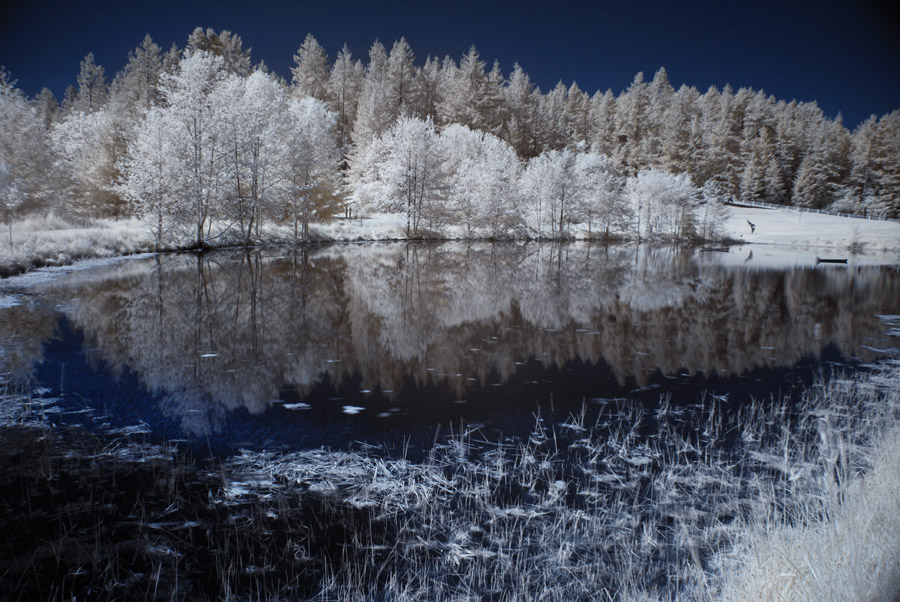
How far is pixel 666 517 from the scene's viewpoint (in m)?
5.25

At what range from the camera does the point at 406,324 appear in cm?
1491

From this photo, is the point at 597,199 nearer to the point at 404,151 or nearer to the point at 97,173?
the point at 404,151

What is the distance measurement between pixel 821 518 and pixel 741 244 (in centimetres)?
7658

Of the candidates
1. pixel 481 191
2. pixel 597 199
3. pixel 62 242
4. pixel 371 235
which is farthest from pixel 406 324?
pixel 597 199

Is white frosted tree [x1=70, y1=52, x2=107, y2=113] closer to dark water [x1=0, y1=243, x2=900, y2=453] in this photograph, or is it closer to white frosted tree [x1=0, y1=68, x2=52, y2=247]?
white frosted tree [x1=0, y1=68, x2=52, y2=247]

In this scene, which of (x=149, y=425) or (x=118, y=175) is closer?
(x=149, y=425)

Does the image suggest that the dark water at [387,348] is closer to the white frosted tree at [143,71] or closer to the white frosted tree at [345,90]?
the white frosted tree at [143,71]

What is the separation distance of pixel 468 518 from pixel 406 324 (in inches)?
393

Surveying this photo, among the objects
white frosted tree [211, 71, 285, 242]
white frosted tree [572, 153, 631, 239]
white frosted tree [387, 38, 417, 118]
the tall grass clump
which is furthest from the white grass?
white frosted tree [387, 38, 417, 118]

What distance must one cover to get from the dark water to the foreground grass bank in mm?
956

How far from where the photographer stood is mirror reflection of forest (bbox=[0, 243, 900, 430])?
33.6 ft

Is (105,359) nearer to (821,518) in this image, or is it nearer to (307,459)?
(307,459)

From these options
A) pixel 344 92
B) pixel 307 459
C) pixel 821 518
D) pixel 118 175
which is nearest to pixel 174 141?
pixel 118 175

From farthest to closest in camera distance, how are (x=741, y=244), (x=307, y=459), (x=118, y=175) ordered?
(x=741, y=244), (x=118, y=175), (x=307, y=459)
